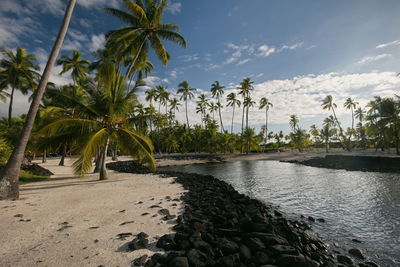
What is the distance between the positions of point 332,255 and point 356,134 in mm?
91301

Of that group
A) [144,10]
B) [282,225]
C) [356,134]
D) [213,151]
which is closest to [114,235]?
[282,225]

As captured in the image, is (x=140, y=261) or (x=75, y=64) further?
(x=75, y=64)

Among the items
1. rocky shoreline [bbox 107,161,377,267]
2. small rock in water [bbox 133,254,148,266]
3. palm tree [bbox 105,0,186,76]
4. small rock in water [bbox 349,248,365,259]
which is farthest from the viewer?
palm tree [bbox 105,0,186,76]

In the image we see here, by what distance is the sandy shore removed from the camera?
10.2 feet

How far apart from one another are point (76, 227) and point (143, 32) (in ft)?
56.5

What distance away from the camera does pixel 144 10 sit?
15703 mm

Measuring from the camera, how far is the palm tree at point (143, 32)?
14961 millimetres

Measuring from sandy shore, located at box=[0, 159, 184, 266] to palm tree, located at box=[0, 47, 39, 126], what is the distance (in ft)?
95.8

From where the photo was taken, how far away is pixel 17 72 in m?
25.2

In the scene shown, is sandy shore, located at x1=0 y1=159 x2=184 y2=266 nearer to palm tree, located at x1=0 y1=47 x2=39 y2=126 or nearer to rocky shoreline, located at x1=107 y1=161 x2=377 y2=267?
rocky shoreline, located at x1=107 y1=161 x2=377 y2=267

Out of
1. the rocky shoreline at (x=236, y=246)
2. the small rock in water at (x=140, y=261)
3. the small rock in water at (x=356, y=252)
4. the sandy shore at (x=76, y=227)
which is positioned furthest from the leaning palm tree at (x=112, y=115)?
the small rock in water at (x=356, y=252)

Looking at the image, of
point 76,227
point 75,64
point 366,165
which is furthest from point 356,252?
point 75,64

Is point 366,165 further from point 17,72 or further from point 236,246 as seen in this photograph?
point 17,72

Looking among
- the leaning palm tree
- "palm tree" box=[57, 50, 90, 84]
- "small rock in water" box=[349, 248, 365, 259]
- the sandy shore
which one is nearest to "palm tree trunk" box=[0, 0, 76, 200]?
the sandy shore
